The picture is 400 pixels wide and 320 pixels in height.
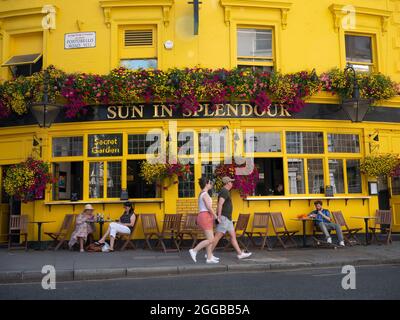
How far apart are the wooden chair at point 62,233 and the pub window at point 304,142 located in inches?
264

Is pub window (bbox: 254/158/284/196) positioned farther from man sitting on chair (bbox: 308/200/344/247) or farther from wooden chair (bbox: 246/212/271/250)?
man sitting on chair (bbox: 308/200/344/247)

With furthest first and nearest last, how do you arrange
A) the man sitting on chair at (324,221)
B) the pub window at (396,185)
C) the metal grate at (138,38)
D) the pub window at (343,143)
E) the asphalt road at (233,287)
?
1. the pub window at (396,185)
2. the pub window at (343,143)
3. the metal grate at (138,38)
4. the man sitting on chair at (324,221)
5. the asphalt road at (233,287)

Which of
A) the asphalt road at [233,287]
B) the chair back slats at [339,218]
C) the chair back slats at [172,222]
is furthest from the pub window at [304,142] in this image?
the asphalt road at [233,287]

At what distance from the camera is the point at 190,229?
39.4ft

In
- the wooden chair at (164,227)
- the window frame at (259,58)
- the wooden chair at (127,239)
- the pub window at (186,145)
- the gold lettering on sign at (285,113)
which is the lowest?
the wooden chair at (127,239)

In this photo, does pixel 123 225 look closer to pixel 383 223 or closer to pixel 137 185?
pixel 137 185

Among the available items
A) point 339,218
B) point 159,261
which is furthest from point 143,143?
point 339,218

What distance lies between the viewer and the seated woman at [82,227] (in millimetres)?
11891

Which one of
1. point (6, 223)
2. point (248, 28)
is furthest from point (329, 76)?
point (6, 223)

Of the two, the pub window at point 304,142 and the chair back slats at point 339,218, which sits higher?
the pub window at point 304,142

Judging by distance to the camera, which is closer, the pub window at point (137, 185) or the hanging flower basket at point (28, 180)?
the hanging flower basket at point (28, 180)

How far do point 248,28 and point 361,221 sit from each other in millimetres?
6876

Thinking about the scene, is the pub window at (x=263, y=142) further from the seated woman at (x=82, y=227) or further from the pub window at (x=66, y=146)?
the pub window at (x=66, y=146)

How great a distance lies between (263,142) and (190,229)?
3.40 metres
